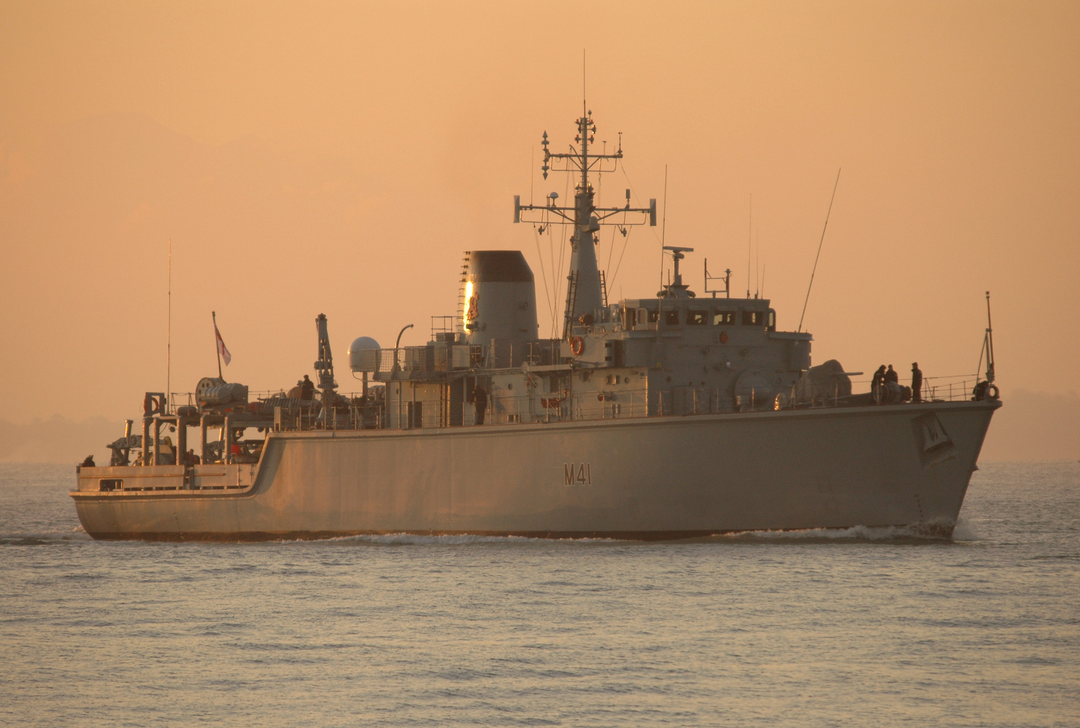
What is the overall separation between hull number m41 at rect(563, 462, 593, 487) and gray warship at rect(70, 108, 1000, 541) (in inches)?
1.9

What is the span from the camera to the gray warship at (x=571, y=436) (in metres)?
31.3

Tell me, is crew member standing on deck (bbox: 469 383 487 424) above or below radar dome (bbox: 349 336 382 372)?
below

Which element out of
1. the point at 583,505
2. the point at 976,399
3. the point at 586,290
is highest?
the point at 586,290

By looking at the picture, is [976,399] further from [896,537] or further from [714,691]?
[714,691]

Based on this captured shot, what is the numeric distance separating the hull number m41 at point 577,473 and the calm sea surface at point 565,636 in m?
1.60

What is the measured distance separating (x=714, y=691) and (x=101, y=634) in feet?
38.3

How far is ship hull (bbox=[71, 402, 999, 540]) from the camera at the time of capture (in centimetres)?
3102

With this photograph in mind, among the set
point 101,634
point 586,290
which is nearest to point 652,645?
point 101,634

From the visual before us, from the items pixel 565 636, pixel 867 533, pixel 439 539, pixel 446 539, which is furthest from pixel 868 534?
pixel 439 539

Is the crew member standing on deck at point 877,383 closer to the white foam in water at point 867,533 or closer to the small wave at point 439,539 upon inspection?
the white foam in water at point 867,533

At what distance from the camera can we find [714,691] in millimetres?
19641

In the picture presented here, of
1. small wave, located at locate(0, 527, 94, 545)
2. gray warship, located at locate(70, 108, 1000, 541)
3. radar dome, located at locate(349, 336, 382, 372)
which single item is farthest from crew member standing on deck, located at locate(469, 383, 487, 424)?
small wave, located at locate(0, 527, 94, 545)

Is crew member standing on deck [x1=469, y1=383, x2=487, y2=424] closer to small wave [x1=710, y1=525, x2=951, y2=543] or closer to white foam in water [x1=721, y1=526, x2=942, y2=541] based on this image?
small wave [x1=710, y1=525, x2=951, y2=543]

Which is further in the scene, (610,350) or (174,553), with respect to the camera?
(174,553)
